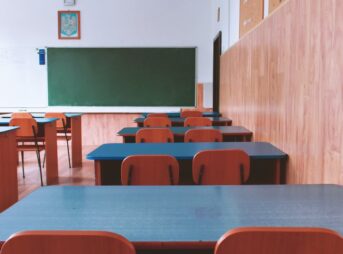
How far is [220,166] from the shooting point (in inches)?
92.0

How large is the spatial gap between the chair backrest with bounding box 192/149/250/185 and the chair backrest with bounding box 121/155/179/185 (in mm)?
190

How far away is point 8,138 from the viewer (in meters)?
3.62

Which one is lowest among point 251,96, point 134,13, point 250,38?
point 251,96

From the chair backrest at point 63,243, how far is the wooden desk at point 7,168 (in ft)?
8.90

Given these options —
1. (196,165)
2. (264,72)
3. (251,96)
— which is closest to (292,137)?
(196,165)

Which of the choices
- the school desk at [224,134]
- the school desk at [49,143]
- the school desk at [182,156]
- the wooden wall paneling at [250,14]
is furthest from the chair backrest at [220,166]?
the school desk at [49,143]

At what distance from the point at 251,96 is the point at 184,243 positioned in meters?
2.98

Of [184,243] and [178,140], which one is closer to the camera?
[184,243]

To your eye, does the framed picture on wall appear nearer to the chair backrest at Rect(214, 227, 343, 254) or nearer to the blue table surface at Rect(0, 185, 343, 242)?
the blue table surface at Rect(0, 185, 343, 242)

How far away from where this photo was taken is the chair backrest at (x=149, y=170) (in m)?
2.15

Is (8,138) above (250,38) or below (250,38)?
below

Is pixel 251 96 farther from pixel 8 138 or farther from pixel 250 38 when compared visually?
pixel 8 138

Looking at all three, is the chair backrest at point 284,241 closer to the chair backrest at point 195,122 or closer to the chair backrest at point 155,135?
the chair backrest at point 155,135

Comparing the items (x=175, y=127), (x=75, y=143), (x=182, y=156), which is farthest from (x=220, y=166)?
(x=75, y=143)
